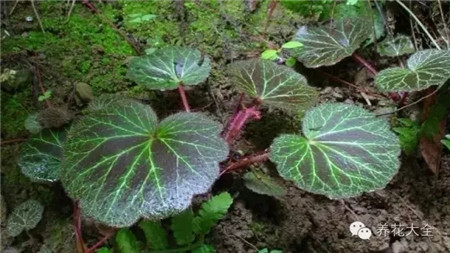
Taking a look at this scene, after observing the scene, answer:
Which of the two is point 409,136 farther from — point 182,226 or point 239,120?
point 182,226

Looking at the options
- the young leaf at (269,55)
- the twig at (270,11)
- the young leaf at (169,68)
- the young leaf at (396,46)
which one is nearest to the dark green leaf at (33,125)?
the young leaf at (169,68)

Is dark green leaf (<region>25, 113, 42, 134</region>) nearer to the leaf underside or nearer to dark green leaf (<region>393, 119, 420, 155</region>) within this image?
the leaf underside

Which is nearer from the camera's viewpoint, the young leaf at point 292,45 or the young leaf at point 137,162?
the young leaf at point 137,162

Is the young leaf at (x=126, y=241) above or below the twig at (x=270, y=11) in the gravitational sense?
below

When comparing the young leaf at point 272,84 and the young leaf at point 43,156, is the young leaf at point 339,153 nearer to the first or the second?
the young leaf at point 272,84

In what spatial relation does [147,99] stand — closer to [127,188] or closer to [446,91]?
[127,188]

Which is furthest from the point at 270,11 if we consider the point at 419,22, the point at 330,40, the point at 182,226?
the point at 182,226

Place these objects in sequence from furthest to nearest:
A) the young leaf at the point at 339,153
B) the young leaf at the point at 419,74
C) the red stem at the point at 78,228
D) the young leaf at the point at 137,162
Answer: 1. the young leaf at the point at 419,74
2. the red stem at the point at 78,228
3. the young leaf at the point at 339,153
4. the young leaf at the point at 137,162

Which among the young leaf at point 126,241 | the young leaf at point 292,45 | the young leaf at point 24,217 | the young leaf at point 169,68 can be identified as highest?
the young leaf at point 292,45
